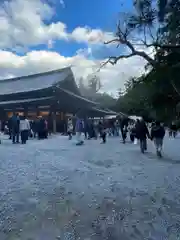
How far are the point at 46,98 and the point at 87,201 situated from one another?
2291 cm

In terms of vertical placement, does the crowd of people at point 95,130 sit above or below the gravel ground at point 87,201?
above

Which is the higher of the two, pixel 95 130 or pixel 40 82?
pixel 40 82

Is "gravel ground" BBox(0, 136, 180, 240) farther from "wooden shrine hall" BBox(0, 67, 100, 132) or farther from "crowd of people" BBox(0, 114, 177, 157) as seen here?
"wooden shrine hall" BBox(0, 67, 100, 132)

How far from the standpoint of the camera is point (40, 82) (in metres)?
35.1

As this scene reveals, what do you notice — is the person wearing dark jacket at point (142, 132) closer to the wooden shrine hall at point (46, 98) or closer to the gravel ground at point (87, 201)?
the gravel ground at point (87, 201)

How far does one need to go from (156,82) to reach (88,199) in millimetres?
3090

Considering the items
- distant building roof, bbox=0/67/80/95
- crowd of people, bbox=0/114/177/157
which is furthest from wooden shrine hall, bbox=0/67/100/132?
crowd of people, bbox=0/114/177/157

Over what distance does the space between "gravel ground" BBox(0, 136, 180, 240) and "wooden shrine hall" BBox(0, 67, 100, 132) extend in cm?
1875

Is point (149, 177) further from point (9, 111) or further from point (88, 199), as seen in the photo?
point (9, 111)

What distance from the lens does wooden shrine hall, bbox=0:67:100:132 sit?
92.1 feet

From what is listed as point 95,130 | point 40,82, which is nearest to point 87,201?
point 95,130

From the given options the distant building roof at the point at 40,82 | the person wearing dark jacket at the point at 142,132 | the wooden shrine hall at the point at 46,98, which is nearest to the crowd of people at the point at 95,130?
the person wearing dark jacket at the point at 142,132

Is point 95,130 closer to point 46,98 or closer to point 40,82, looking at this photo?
point 46,98

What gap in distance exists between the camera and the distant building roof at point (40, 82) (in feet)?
109
